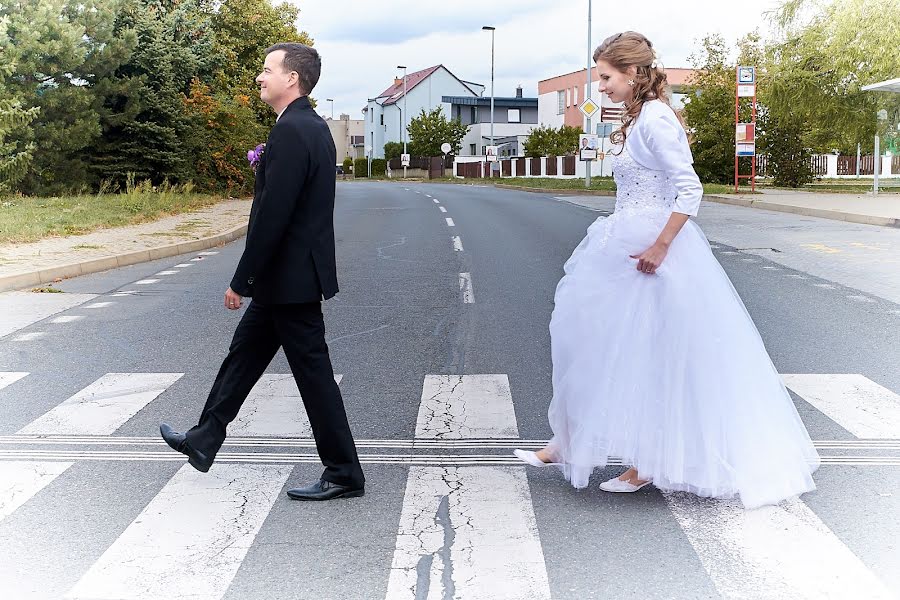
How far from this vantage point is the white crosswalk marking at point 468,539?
345 centimetres

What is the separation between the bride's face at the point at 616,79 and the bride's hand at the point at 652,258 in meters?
0.62

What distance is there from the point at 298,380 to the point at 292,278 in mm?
470

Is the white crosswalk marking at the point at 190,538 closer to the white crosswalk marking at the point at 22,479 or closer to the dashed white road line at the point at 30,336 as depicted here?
the white crosswalk marking at the point at 22,479

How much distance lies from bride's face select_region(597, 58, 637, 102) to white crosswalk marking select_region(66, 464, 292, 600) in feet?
7.25

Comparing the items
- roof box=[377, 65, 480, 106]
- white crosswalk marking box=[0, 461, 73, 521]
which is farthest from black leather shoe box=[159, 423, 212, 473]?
roof box=[377, 65, 480, 106]

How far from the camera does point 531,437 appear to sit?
17.8 feet

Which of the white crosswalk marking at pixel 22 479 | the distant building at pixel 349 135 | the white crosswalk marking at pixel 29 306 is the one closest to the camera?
the white crosswalk marking at pixel 22 479

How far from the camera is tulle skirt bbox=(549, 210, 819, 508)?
4.20m

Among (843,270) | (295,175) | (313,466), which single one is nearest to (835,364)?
(313,466)

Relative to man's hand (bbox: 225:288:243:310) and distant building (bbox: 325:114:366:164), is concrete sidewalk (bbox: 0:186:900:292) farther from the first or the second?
distant building (bbox: 325:114:366:164)

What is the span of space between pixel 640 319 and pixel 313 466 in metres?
1.69

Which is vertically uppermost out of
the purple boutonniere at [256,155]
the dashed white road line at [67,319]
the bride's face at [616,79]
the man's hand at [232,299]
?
the bride's face at [616,79]

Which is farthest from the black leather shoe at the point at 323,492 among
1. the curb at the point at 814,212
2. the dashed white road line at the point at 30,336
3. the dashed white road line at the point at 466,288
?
the curb at the point at 814,212

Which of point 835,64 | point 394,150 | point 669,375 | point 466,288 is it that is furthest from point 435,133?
point 669,375
